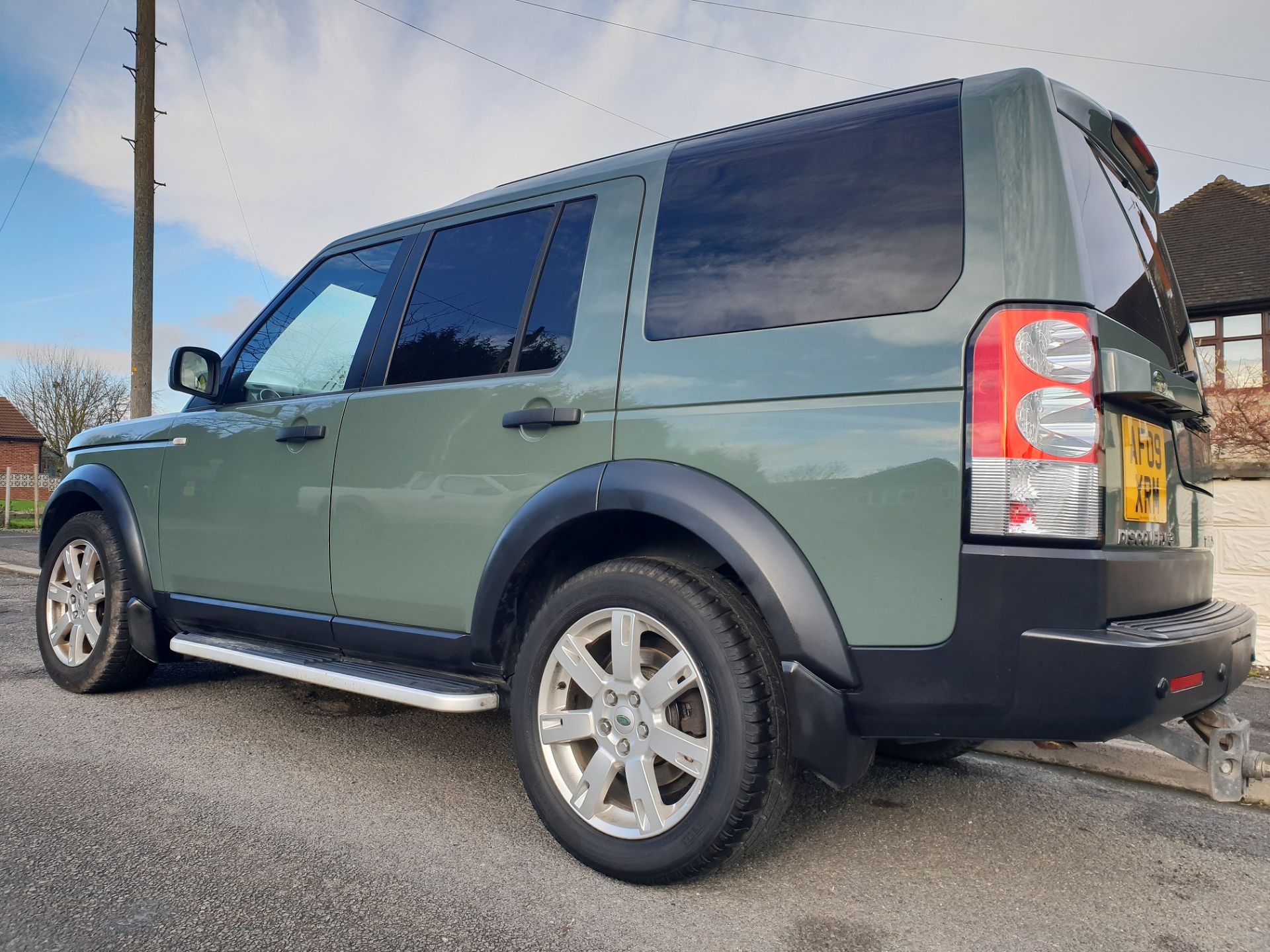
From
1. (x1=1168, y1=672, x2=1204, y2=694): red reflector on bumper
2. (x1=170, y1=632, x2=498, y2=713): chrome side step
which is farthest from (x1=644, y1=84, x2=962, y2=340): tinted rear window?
(x1=170, y1=632, x2=498, y2=713): chrome side step

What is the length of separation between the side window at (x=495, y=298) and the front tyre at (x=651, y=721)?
82cm

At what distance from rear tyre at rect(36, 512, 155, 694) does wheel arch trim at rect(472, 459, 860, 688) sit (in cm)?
246

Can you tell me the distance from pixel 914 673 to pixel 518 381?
4.84ft

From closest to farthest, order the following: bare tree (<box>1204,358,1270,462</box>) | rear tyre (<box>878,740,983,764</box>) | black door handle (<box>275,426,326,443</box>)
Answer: rear tyre (<box>878,740,983,764</box>) → black door handle (<box>275,426,326,443</box>) → bare tree (<box>1204,358,1270,462</box>)

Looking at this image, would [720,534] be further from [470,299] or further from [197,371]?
[197,371]

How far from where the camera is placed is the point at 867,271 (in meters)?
2.25

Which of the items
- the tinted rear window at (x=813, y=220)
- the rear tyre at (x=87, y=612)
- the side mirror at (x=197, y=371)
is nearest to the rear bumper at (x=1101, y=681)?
the tinted rear window at (x=813, y=220)

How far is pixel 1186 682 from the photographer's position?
2.06 metres

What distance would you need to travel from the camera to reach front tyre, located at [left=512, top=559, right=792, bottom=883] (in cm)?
224

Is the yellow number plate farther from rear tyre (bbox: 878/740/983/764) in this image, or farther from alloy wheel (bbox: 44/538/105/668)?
alloy wheel (bbox: 44/538/105/668)

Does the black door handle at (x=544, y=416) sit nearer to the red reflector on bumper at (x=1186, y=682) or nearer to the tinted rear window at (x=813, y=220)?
the tinted rear window at (x=813, y=220)

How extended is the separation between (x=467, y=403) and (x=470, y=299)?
1.42 ft

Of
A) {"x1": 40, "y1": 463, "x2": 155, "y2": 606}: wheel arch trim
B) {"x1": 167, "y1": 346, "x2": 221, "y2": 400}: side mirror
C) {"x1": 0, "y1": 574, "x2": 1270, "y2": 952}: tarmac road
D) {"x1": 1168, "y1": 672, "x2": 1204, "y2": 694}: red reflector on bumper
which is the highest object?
{"x1": 167, "y1": 346, "x2": 221, "y2": 400}: side mirror

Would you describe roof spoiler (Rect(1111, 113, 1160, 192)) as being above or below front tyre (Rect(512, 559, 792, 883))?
above
